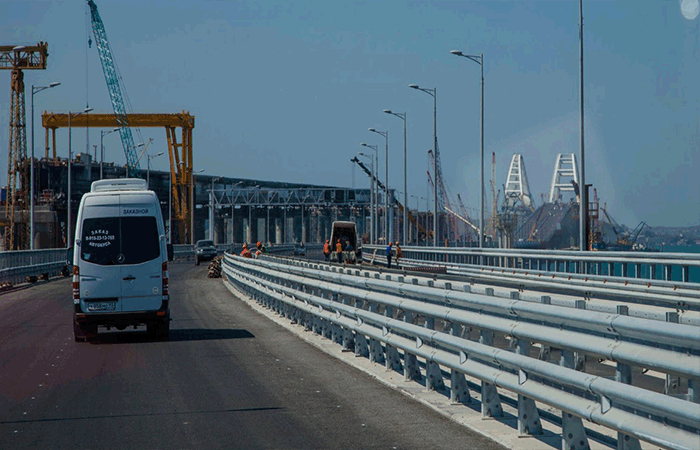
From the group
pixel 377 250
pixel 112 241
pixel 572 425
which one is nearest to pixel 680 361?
pixel 572 425

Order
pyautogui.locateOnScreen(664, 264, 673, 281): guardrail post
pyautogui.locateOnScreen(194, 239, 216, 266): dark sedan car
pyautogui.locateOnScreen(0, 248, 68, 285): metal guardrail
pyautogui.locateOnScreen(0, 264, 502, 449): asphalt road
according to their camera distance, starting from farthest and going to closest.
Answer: pyautogui.locateOnScreen(194, 239, 216, 266): dark sedan car
pyautogui.locateOnScreen(0, 248, 68, 285): metal guardrail
pyautogui.locateOnScreen(664, 264, 673, 281): guardrail post
pyautogui.locateOnScreen(0, 264, 502, 449): asphalt road

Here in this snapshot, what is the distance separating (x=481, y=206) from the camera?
49562 mm

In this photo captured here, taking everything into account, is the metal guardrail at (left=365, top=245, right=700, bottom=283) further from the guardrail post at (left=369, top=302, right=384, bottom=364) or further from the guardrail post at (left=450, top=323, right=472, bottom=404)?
the guardrail post at (left=450, top=323, right=472, bottom=404)

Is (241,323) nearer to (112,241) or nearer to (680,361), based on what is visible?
(112,241)

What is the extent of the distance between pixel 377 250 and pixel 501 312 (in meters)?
65.3

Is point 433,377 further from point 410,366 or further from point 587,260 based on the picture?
point 587,260

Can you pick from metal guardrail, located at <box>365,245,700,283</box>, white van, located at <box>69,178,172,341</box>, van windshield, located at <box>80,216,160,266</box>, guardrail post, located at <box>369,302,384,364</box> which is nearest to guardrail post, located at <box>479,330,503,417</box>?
guardrail post, located at <box>369,302,384,364</box>

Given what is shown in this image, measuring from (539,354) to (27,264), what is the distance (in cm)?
4155

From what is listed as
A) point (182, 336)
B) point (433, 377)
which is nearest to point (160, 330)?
point (182, 336)

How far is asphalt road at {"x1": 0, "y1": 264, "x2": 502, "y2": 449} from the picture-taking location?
27.6 feet

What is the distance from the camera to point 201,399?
10.6 m

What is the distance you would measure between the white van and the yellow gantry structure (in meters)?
70.2

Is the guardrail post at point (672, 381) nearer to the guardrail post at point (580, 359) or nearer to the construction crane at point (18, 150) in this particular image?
the guardrail post at point (580, 359)

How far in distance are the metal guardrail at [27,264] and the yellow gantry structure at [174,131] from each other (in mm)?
34594
